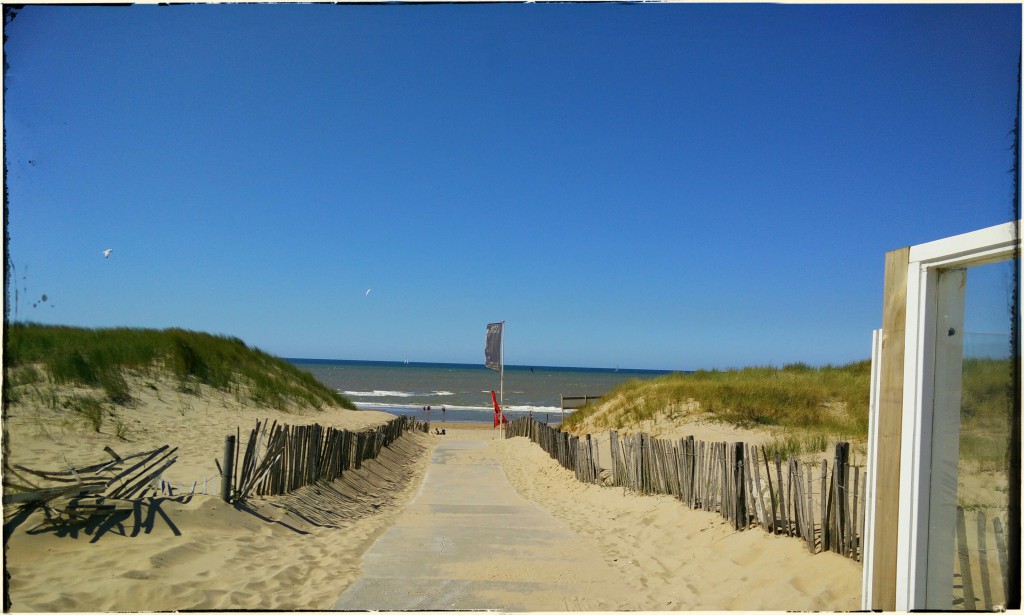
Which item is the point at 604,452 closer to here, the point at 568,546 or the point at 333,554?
the point at 568,546

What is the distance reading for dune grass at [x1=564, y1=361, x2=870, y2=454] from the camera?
13.6 m

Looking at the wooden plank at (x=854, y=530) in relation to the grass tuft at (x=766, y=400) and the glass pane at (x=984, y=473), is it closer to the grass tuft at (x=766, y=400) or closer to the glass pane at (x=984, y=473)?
the glass pane at (x=984, y=473)

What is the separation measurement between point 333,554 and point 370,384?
63631 millimetres

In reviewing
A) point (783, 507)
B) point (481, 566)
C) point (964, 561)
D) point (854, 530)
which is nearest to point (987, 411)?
point (964, 561)

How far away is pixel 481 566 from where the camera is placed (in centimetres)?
613

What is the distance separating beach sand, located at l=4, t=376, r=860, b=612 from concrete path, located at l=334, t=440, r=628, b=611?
0.23 meters

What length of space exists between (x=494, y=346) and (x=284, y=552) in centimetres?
2294

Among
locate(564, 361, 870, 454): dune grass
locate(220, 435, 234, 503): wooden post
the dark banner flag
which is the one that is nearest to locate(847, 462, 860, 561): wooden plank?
locate(564, 361, 870, 454): dune grass

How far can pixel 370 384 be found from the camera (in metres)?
68.6

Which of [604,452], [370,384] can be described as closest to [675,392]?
[604,452]

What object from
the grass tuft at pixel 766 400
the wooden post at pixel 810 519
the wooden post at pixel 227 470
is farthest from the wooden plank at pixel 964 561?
the grass tuft at pixel 766 400

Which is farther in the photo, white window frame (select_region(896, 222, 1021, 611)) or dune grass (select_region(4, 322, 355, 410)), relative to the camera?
dune grass (select_region(4, 322, 355, 410))

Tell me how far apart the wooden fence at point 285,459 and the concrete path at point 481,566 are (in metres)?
1.48

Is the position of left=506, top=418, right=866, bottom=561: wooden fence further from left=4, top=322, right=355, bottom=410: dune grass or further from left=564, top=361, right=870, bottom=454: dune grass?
left=4, top=322, right=355, bottom=410: dune grass
